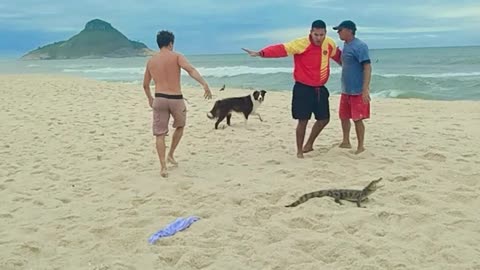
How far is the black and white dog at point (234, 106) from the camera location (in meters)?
9.74

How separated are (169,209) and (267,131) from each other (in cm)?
456

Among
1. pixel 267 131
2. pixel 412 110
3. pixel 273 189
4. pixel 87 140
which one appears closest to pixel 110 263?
pixel 273 189

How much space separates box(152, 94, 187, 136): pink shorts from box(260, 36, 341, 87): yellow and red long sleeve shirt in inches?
44.9

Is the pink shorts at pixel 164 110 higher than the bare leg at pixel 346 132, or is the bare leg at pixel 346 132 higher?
the pink shorts at pixel 164 110

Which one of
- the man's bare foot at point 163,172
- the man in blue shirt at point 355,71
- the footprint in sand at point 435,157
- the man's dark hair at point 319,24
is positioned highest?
the man's dark hair at point 319,24

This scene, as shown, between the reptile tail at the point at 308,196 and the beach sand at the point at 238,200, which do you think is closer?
the beach sand at the point at 238,200

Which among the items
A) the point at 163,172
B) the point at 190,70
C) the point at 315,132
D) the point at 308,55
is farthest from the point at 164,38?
the point at 315,132

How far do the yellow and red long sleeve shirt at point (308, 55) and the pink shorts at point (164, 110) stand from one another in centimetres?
114

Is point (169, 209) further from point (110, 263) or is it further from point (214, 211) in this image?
point (110, 263)

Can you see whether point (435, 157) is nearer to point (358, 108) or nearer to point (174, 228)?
point (358, 108)

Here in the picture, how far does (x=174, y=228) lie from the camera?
4.36 m

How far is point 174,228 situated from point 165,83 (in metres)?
2.21

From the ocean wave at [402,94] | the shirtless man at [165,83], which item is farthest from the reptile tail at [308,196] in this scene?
the ocean wave at [402,94]

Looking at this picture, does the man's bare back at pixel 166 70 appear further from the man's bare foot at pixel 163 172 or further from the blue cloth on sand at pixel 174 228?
the blue cloth on sand at pixel 174 228
